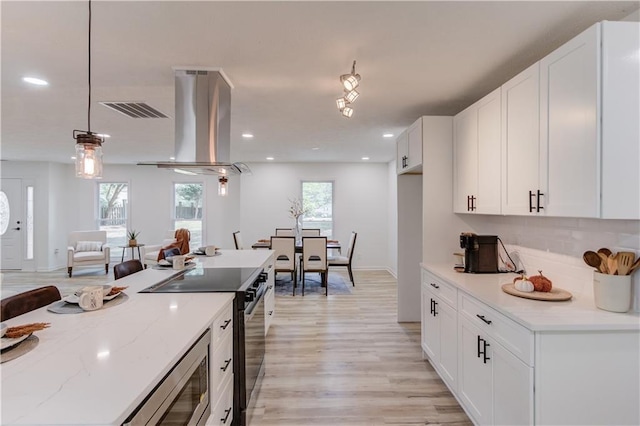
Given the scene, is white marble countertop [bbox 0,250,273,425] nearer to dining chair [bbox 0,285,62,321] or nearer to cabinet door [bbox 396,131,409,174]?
dining chair [bbox 0,285,62,321]

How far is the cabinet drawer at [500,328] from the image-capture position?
1.50 meters

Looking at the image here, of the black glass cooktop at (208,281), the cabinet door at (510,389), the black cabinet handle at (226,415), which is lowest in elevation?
the black cabinet handle at (226,415)

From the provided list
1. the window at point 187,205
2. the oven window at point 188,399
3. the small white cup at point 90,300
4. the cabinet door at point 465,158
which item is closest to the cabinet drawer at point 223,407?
the oven window at point 188,399

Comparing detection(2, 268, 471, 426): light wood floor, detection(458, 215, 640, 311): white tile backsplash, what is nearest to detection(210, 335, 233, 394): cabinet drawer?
detection(2, 268, 471, 426): light wood floor

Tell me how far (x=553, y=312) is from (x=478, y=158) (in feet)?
4.59

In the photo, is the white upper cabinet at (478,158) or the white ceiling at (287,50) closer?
the white ceiling at (287,50)

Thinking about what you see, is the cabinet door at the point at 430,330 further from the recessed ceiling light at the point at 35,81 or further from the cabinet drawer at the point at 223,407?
the recessed ceiling light at the point at 35,81

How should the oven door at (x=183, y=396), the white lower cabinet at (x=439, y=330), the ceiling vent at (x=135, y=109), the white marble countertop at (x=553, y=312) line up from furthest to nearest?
the ceiling vent at (x=135, y=109) → the white lower cabinet at (x=439, y=330) → the white marble countertop at (x=553, y=312) → the oven door at (x=183, y=396)

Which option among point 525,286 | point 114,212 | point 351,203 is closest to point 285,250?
point 351,203

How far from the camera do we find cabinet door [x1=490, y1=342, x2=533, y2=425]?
1492 millimetres

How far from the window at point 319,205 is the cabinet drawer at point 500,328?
5.37 meters

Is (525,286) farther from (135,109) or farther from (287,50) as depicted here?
(135,109)

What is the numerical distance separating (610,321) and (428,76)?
1973 mm

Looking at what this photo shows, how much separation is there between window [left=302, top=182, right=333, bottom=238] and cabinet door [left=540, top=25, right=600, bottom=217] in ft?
18.8
